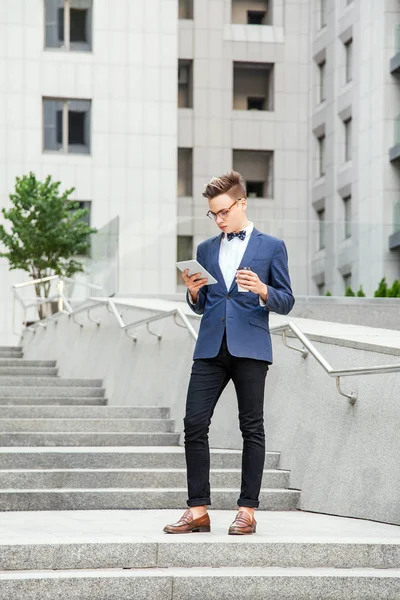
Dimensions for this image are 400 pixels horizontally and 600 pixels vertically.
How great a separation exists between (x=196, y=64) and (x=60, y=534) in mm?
34580

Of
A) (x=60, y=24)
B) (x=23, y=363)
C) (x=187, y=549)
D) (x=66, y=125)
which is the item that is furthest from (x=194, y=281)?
(x=60, y=24)

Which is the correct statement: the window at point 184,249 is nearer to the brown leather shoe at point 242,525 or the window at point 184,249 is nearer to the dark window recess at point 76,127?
the brown leather shoe at point 242,525

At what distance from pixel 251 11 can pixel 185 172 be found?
602cm

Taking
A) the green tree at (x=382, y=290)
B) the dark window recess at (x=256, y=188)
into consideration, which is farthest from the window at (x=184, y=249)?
the dark window recess at (x=256, y=188)

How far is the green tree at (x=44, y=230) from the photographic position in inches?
1048

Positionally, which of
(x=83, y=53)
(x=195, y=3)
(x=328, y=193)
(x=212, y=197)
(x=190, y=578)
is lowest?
(x=190, y=578)

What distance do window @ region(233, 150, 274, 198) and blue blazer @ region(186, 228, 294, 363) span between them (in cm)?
3367

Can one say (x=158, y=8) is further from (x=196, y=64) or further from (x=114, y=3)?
(x=196, y=64)

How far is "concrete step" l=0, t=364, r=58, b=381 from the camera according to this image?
46.9ft

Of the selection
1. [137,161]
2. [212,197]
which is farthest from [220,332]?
[137,161]

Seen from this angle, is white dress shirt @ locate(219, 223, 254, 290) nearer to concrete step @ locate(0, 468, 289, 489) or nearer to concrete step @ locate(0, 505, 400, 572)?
concrete step @ locate(0, 505, 400, 572)

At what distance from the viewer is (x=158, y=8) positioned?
112ft

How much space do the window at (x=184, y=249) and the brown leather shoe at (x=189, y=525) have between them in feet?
38.4

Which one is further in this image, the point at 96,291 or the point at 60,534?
the point at 96,291
